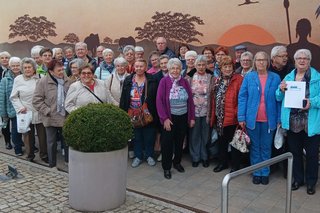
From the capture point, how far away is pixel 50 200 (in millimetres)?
5094

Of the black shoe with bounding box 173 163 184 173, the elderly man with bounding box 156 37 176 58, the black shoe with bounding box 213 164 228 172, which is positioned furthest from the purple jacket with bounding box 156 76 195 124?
the elderly man with bounding box 156 37 176 58

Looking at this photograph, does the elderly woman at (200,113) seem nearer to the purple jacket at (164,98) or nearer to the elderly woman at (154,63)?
the purple jacket at (164,98)

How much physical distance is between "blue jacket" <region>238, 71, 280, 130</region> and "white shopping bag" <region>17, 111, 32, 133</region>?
359 centimetres

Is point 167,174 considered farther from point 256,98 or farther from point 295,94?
point 295,94

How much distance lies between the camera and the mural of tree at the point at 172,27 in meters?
7.85

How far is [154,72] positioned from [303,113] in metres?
2.59

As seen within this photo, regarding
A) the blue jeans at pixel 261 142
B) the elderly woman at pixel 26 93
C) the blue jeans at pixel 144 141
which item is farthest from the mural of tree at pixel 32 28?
the blue jeans at pixel 261 142

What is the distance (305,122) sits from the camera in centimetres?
518

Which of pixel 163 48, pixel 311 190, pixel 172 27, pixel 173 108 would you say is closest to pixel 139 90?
pixel 173 108

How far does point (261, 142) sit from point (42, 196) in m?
3.11

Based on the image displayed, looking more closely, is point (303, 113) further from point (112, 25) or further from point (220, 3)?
point (112, 25)

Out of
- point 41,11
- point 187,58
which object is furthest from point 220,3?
point 41,11

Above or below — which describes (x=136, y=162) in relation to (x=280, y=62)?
below

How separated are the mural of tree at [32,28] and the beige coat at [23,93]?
411 cm
